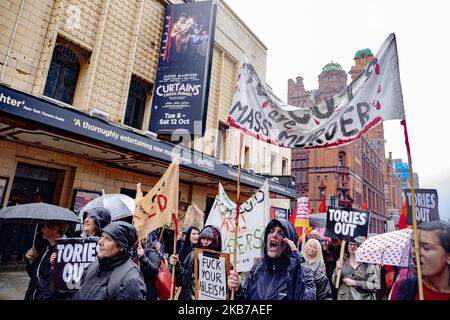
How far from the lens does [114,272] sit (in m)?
2.72

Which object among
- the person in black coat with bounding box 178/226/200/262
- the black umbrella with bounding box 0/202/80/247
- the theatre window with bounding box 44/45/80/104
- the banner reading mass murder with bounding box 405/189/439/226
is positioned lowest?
the person in black coat with bounding box 178/226/200/262

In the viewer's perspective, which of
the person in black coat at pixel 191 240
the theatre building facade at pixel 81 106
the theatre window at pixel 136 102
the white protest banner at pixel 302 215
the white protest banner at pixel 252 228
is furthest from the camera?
the theatre window at pixel 136 102

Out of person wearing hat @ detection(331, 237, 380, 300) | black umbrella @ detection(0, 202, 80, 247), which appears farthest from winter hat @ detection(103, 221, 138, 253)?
person wearing hat @ detection(331, 237, 380, 300)

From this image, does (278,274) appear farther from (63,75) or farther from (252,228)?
(63,75)

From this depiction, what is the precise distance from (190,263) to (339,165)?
4577cm

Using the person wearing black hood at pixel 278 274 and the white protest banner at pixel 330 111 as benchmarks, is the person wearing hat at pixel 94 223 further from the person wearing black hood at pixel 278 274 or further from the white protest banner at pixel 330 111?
the white protest banner at pixel 330 111

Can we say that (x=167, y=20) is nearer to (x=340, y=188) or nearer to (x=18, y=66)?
(x=18, y=66)

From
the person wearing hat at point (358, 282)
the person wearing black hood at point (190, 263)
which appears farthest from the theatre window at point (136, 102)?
the person wearing hat at point (358, 282)

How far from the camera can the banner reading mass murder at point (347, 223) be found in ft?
15.8

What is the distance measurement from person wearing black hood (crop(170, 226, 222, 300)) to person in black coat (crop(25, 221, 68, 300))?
1.51 meters

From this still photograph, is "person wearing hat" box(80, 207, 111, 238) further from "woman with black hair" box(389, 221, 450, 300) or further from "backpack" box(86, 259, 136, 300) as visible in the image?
"woman with black hair" box(389, 221, 450, 300)

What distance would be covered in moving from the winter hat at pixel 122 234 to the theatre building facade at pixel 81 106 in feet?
15.4

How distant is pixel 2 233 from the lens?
8523mm

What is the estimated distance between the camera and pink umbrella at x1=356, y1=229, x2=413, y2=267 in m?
3.35
